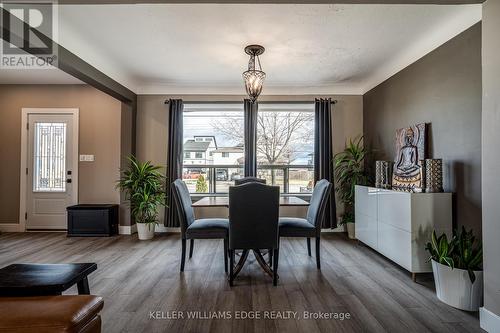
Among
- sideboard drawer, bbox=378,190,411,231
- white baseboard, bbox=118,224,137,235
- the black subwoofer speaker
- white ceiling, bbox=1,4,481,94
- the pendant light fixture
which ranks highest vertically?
white ceiling, bbox=1,4,481,94

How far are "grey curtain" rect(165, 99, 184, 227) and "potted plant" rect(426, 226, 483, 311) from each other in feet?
12.3

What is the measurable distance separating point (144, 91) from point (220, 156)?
72.2 inches

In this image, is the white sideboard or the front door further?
the front door

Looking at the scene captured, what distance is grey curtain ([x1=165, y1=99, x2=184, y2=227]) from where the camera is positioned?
14.8 ft

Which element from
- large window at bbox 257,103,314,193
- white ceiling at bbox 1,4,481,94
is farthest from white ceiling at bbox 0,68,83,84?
large window at bbox 257,103,314,193

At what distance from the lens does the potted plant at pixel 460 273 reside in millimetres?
2033

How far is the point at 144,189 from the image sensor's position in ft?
13.8

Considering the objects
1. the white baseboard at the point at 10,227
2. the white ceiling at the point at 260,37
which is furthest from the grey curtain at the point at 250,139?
the white baseboard at the point at 10,227

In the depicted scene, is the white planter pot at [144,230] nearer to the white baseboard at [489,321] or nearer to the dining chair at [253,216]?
the dining chair at [253,216]

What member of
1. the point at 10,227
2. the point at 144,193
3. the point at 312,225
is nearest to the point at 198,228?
the point at 312,225

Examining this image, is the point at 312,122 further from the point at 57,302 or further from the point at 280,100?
the point at 57,302

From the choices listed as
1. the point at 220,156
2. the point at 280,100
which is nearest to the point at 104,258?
the point at 220,156

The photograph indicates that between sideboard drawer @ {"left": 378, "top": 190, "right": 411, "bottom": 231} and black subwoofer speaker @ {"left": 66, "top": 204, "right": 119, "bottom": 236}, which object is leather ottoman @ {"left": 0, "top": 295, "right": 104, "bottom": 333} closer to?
sideboard drawer @ {"left": 378, "top": 190, "right": 411, "bottom": 231}

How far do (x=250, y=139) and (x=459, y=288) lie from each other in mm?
3334
